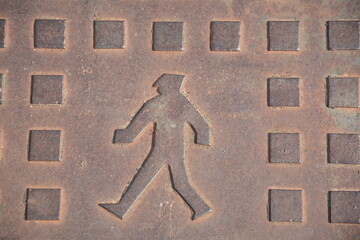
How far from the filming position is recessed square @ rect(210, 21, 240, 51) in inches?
46.3

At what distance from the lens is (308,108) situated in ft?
3.83

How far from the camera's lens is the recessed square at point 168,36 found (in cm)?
118

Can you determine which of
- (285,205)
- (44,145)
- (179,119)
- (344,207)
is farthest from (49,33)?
(344,207)

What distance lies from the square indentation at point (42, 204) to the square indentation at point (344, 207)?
0.92 metres

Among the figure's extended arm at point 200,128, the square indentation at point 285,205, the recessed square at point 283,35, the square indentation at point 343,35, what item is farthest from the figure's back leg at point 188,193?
the square indentation at point 343,35

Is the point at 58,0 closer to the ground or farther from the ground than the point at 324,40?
farther from the ground

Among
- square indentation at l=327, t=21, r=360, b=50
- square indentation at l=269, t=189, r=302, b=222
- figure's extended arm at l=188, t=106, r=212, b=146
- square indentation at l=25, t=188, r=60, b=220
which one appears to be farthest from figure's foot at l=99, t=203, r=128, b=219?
square indentation at l=327, t=21, r=360, b=50

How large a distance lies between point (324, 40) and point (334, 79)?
14 centimetres

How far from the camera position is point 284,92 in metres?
1.17

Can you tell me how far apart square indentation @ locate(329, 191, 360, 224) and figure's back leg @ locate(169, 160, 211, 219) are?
41 centimetres

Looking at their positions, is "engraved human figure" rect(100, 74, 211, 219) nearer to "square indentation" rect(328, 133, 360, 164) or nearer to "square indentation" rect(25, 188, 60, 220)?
"square indentation" rect(25, 188, 60, 220)

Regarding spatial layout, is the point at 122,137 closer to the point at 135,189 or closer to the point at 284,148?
the point at 135,189

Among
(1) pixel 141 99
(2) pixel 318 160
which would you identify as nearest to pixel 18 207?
(1) pixel 141 99

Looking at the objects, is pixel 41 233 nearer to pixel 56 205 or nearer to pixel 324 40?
pixel 56 205
